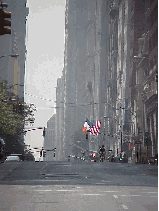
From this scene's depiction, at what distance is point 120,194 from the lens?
961 inches

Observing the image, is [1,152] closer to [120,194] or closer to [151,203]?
[120,194]

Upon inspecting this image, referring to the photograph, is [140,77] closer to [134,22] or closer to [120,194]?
[134,22]

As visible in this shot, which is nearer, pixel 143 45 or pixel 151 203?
pixel 151 203

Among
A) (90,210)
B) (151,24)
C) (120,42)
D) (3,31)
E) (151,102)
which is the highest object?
(120,42)

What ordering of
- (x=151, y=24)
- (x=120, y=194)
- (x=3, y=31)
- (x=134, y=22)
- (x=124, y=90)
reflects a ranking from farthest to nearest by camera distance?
(x=124, y=90) → (x=134, y=22) → (x=151, y=24) → (x=120, y=194) → (x=3, y=31)

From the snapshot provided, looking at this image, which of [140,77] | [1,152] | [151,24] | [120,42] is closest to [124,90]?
[120,42]

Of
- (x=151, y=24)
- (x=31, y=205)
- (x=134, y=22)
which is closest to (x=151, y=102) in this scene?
(x=151, y=24)

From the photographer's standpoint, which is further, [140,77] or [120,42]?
[120,42]

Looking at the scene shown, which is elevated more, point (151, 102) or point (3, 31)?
point (151, 102)

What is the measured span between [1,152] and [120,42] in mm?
118842

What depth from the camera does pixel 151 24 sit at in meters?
107

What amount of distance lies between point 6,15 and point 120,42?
159 metres

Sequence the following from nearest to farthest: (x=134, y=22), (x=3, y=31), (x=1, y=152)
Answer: (x=3, y=31) → (x=1, y=152) → (x=134, y=22)

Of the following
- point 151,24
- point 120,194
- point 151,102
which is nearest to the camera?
point 120,194
